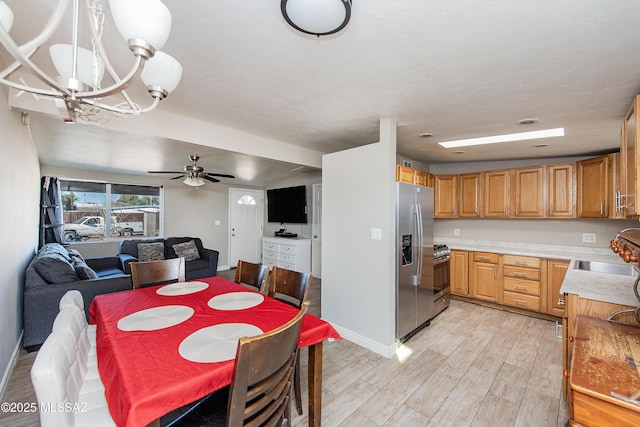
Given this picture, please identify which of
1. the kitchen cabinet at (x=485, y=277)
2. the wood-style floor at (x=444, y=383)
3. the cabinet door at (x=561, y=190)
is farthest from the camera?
the kitchen cabinet at (x=485, y=277)

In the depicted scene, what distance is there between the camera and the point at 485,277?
3.87 meters

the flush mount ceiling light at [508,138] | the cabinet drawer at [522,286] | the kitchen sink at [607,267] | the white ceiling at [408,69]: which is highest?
the white ceiling at [408,69]

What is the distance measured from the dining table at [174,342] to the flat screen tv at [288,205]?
3899 millimetres

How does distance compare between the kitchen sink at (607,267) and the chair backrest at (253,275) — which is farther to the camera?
the kitchen sink at (607,267)

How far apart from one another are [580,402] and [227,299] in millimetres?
1778

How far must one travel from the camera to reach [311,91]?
6.80 ft

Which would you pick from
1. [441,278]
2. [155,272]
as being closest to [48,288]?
[155,272]

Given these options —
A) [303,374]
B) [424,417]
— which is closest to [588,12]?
[424,417]

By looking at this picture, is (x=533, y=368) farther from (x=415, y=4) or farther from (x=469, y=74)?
(x=415, y=4)

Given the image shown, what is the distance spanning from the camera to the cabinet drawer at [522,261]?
137 inches

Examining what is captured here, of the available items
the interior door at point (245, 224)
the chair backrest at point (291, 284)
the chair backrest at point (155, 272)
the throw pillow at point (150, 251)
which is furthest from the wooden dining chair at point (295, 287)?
the interior door at point (245, 224)

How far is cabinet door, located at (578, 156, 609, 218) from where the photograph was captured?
3.12 metres

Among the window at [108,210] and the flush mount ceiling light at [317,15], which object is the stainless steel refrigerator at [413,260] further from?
the window at [108,210]

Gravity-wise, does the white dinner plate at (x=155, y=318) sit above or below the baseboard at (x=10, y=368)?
above
